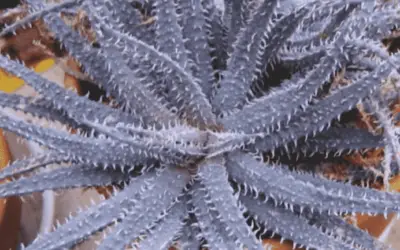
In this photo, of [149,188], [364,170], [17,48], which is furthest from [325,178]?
[17,48]

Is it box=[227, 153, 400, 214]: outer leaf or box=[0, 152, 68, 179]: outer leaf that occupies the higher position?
box=[0, 152, 68, 179]: outer leaf

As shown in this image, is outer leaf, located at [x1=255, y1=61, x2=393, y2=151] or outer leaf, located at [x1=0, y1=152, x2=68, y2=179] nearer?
outer leaf, located at [x1=255, y1=61, x2=393, y2=151]

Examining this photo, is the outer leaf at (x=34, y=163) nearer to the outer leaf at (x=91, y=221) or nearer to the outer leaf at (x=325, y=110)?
the outer leaf at (x=91, y=221)

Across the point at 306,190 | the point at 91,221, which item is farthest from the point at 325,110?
the point at 91,221

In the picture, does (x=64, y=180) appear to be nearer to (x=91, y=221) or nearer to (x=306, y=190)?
(x=91, y=221)

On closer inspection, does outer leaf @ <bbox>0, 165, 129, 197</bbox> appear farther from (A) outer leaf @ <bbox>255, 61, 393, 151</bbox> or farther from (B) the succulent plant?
(A) outer leaf @ <bbox>255, 61, 393, 151</bbox>

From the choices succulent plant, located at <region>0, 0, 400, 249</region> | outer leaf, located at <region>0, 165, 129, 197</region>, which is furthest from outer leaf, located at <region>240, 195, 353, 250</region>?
outer leaf, located at <region>0, 165, 129, 197</region>

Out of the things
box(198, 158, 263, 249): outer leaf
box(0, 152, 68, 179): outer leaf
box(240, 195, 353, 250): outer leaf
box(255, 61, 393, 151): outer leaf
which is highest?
box(255, 61, 393, 151): outer leaf

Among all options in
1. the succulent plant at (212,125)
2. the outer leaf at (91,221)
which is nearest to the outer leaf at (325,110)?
the succulent plant at (212,125)

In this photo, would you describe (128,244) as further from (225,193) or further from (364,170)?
(364,170)
